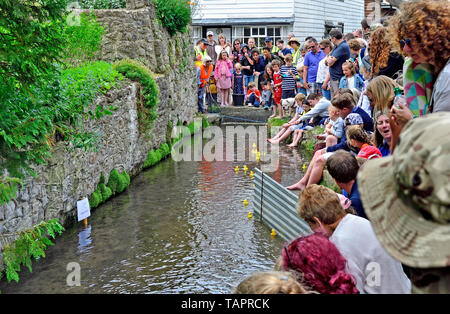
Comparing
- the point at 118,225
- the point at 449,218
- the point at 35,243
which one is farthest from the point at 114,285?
the point at 449,218

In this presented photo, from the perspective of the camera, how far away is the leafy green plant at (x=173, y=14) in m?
13.9

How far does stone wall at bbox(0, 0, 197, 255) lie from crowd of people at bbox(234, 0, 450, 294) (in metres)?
3.25

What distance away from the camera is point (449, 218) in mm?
1541

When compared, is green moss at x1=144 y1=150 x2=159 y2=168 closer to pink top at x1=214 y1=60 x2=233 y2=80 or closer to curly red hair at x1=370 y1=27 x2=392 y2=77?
curly red hair at x1=370 y1=27 x2=392 y2=77

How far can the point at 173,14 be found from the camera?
1432 centimetres

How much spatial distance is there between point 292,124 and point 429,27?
32.6ft

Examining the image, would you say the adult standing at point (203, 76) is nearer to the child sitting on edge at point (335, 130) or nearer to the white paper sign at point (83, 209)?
the child sitting on edge at point (335, 130)

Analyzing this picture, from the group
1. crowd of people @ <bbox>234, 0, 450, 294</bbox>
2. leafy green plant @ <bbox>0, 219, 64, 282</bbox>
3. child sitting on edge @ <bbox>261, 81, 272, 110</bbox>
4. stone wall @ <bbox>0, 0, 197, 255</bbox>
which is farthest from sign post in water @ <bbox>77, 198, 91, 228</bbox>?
child sitting on edge @ <bbox>261, 81, 272, 110</bbox>

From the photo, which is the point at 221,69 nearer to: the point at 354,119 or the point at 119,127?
the point at 119,127

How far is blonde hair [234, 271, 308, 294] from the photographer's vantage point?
202cm

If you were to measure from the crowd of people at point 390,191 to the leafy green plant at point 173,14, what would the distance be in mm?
7455

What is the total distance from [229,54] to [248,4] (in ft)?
27.1

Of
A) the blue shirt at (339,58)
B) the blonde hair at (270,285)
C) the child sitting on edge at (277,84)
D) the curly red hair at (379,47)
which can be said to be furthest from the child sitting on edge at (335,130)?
the child sitting on edge at (277,84)
